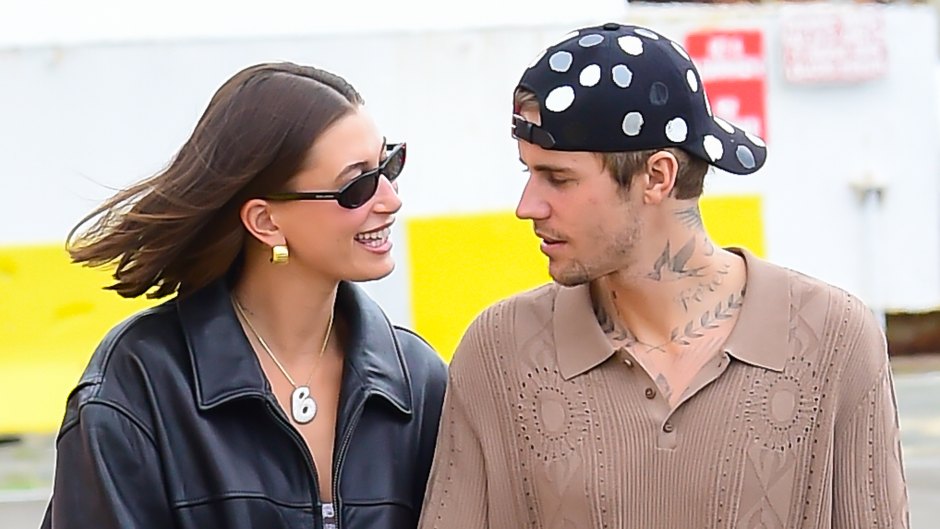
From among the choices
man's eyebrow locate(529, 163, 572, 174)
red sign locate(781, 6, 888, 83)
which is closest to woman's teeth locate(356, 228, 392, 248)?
man's eyebrow locate(529, 163, 572, 174)

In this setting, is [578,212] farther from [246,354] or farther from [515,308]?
[246,354]

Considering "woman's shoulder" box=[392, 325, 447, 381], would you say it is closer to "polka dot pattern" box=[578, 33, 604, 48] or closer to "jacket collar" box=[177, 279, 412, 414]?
"jacket collar" box=[177, 279, 412, 414]

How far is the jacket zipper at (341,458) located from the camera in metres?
2.61

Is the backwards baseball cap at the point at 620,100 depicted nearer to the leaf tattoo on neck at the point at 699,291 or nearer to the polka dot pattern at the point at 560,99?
the polka dot pattern at the point at 560,99

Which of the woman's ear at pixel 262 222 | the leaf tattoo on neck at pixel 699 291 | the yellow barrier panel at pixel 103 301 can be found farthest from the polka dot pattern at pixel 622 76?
the yellow barrier panel at pixel 103 301

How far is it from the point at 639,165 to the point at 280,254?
769 mm

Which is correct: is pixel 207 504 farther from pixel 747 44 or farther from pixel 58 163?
pixel 747 44

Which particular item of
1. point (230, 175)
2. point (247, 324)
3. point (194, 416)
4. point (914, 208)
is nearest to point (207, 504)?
point (194, 416)

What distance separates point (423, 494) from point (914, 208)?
3.95 m

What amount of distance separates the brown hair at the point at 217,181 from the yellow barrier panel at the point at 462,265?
114 inches

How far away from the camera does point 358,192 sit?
2.70m

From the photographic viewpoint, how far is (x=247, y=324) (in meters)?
2.76

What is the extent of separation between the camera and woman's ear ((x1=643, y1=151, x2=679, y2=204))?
2.32 m

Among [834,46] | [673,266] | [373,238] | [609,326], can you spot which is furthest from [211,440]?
[834,46]
